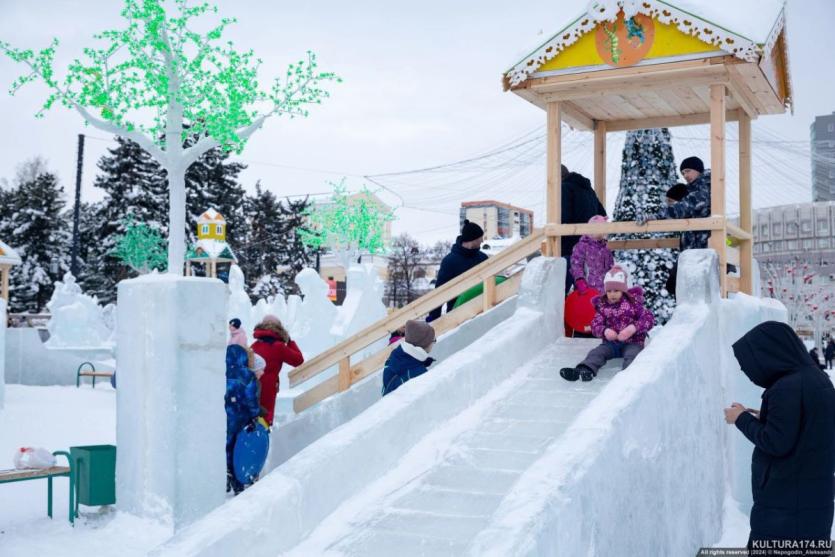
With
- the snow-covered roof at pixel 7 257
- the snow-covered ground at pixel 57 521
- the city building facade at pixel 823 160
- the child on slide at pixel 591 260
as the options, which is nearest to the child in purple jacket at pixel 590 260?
the child on slide at pixel 591 260

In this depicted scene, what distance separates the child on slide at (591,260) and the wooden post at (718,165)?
1.14m

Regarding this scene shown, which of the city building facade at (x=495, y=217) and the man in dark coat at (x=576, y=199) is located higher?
the city building facade at (x=495, y=217)

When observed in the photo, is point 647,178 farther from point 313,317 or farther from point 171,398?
point 313,317

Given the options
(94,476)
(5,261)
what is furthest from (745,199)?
(5,261)

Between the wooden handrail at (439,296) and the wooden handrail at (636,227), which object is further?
the wooden handrail at (439,296)

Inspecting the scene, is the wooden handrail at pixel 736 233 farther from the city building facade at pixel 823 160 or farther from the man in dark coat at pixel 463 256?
the city building facade at pixel 823 160

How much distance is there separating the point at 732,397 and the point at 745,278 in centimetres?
190

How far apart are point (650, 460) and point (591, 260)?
3615 millimetres

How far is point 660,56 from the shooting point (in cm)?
723

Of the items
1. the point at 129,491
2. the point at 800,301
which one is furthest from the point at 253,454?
the point at 800,301

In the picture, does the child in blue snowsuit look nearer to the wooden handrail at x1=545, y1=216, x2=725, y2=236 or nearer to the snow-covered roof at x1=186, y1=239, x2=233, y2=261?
the wooden handrail at x1=545, y1=216, x2=725, y2=236

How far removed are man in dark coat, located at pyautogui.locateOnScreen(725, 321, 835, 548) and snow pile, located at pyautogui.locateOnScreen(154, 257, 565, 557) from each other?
2133 mm

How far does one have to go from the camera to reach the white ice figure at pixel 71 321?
23391mm

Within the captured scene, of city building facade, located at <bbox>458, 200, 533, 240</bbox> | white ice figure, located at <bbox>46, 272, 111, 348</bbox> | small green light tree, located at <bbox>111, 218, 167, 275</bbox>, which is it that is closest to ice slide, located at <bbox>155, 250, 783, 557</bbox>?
white ice figure, located at <bbox>46, 272, 111, 348</bbox>
